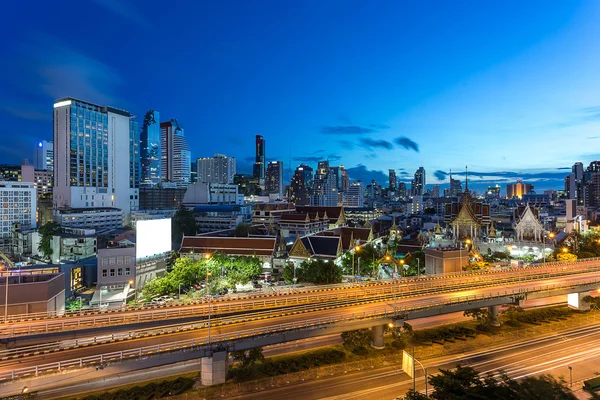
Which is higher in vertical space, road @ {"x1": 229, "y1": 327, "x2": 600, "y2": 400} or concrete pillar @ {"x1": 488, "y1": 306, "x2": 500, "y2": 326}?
concrete pillar @ {"x1": 488, "y1": 306, "x2": 500, "y2": 326}

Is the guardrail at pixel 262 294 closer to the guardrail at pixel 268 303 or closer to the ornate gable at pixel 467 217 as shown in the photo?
the guardrail at pixel 268 303

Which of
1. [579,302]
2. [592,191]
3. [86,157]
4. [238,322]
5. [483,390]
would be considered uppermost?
[86,157]

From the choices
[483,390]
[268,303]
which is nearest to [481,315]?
[483,390]

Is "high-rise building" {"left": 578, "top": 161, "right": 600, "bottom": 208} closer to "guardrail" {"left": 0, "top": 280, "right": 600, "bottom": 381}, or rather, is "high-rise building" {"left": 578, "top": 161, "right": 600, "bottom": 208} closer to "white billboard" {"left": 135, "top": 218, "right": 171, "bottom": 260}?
"guardrail" {"left": 0, "top": 280, "right": 600, "bottom": 381}

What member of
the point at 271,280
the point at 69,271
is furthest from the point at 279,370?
the point at 69,271

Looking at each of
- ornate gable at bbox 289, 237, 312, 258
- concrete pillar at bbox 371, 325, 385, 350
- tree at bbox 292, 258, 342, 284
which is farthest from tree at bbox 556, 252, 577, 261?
concrete pillar at bbox 371, 325, 385, 350

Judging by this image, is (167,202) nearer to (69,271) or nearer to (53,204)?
(53,204)

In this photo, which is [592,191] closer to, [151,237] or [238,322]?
[151,237]

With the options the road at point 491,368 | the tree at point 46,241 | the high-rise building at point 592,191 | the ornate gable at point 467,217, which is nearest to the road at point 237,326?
the road at point 491,368
